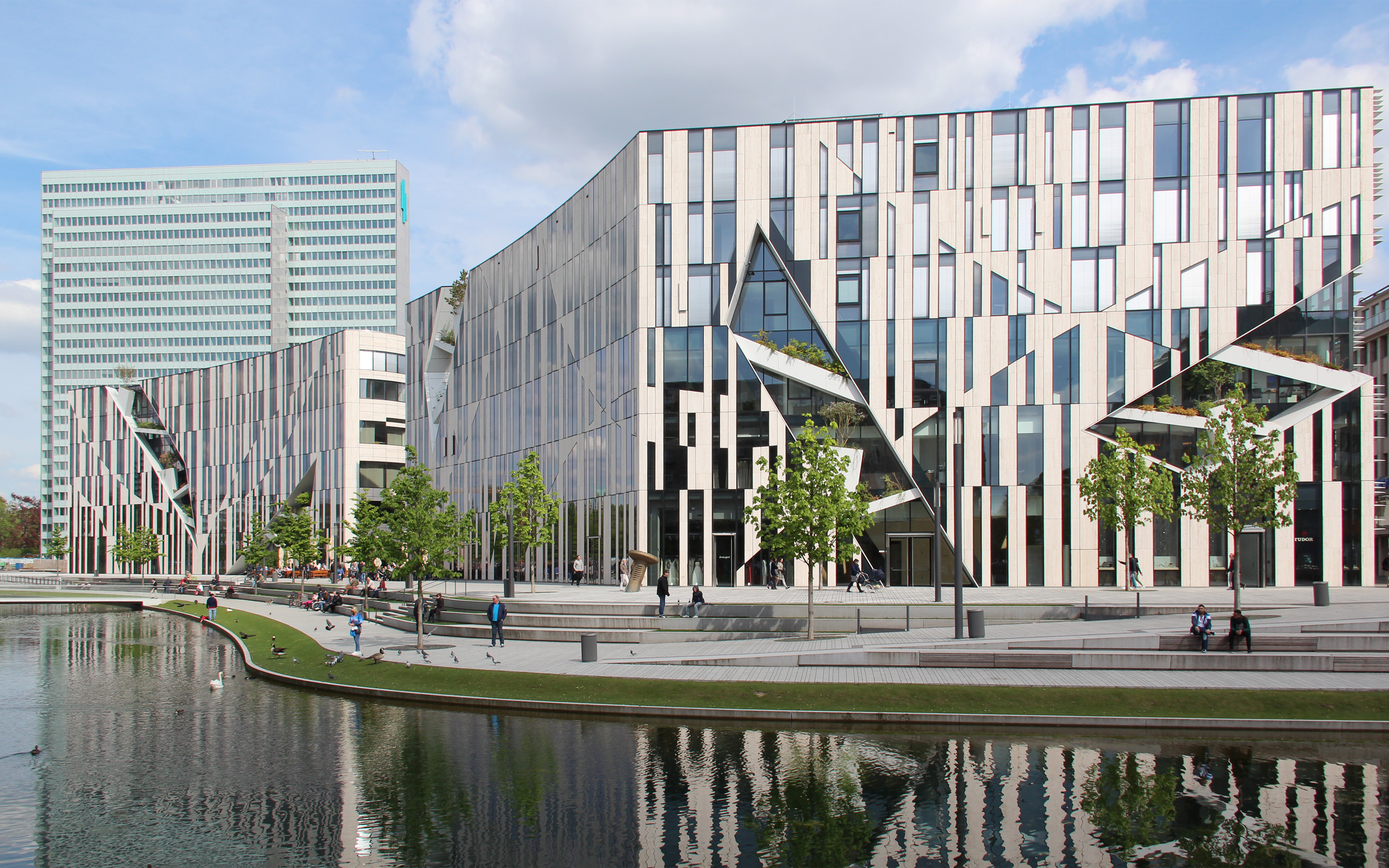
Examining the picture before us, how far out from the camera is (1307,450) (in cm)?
4278

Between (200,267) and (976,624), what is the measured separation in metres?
176

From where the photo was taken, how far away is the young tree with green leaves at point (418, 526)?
101 feet

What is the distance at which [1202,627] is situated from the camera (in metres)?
24.0

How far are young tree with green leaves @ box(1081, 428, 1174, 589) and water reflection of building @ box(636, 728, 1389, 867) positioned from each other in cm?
2345

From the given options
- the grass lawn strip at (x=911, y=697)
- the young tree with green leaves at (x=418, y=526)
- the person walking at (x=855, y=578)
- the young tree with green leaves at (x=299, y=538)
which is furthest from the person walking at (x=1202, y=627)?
the young tree with green leaves at (x=299, y=538)

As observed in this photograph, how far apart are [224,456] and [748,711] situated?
3268 inches

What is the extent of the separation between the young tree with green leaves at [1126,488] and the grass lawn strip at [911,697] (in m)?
20.2

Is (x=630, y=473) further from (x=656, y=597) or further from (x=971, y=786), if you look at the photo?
(x=971, y=786)

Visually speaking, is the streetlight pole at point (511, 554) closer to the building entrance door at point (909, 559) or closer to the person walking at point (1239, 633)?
the building entrance door at point (909, 559)

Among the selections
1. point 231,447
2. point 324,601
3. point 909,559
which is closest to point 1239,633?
Result: point 909,559

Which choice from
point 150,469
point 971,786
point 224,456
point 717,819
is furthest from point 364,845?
point 150,469

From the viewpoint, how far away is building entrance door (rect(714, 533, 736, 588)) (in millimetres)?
44438

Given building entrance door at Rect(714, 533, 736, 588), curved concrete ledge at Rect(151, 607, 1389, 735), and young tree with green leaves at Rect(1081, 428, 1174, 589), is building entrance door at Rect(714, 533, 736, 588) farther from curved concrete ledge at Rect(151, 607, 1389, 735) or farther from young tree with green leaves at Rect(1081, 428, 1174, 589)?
curved concrete ledge at Rect(151, 607, 1389, 735)

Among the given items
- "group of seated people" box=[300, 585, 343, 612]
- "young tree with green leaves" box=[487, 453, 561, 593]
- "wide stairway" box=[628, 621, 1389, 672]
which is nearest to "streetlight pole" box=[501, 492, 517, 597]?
"young tree with green leaves" box=[487, 453, 561, 593]
